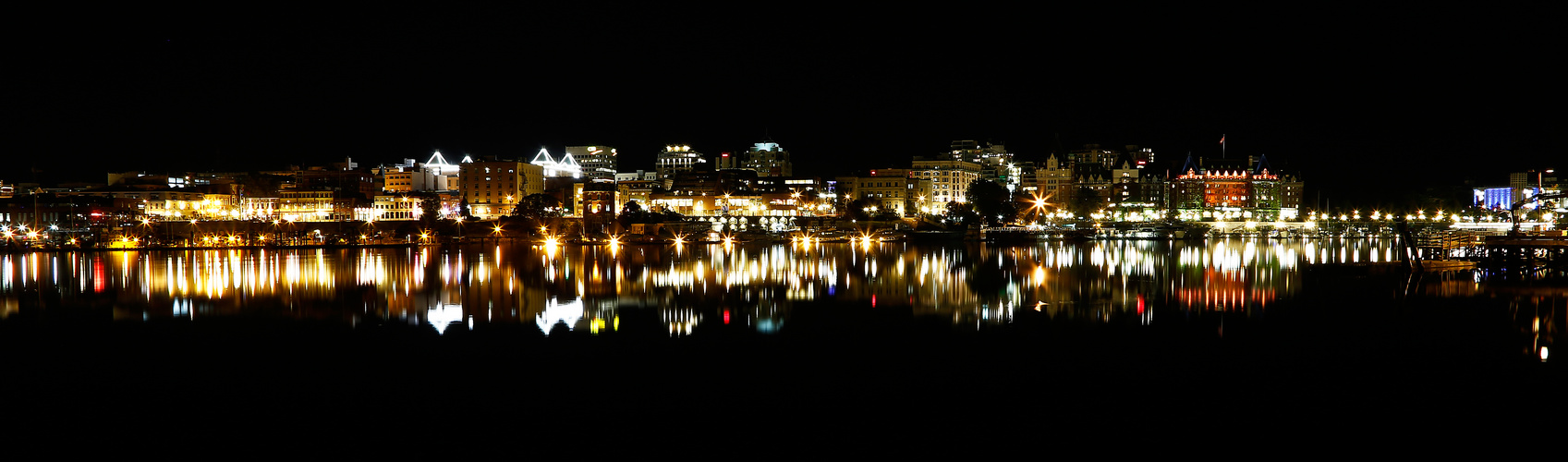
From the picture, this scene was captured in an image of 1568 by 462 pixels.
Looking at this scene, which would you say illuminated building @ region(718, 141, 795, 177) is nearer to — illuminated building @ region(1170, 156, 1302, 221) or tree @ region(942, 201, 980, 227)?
tree @ region(942, 201, 980, 227)

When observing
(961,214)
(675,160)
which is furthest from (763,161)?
(961,214)

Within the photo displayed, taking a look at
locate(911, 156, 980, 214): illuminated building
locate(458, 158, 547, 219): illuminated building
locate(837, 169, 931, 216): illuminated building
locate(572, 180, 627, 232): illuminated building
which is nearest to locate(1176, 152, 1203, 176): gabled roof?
locate(911, 156, 980, 214): illuminated building

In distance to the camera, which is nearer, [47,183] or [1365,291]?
[1365,291]

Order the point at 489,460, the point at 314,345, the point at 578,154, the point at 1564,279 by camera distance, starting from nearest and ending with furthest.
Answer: the point at 489,460
the point at 314,345
the point at 1564,279
the point at 578,154

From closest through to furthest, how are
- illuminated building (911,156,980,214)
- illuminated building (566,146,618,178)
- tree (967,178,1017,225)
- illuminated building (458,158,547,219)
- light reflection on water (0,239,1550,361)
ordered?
light reflection on water (0,239,1550,361), tree (967,178,1017,225), illuminated building (458,158,547,219), illuminated building (911,156,980,214), illuminated building (566,146,618,178)

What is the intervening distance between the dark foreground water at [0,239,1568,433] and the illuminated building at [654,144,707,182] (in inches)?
2318

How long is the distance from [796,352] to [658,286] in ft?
26.1

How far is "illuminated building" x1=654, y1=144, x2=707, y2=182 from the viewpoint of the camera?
77.3 m

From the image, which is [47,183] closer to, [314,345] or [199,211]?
[199,211]

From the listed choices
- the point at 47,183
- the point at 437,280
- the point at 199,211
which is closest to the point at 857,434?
the point at 437,280

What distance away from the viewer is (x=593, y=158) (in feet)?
268

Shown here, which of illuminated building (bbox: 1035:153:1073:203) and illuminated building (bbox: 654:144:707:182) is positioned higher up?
illuminated building (bbox: 654:144:707:182)

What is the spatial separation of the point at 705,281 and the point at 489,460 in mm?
12062

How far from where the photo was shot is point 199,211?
54781mm
